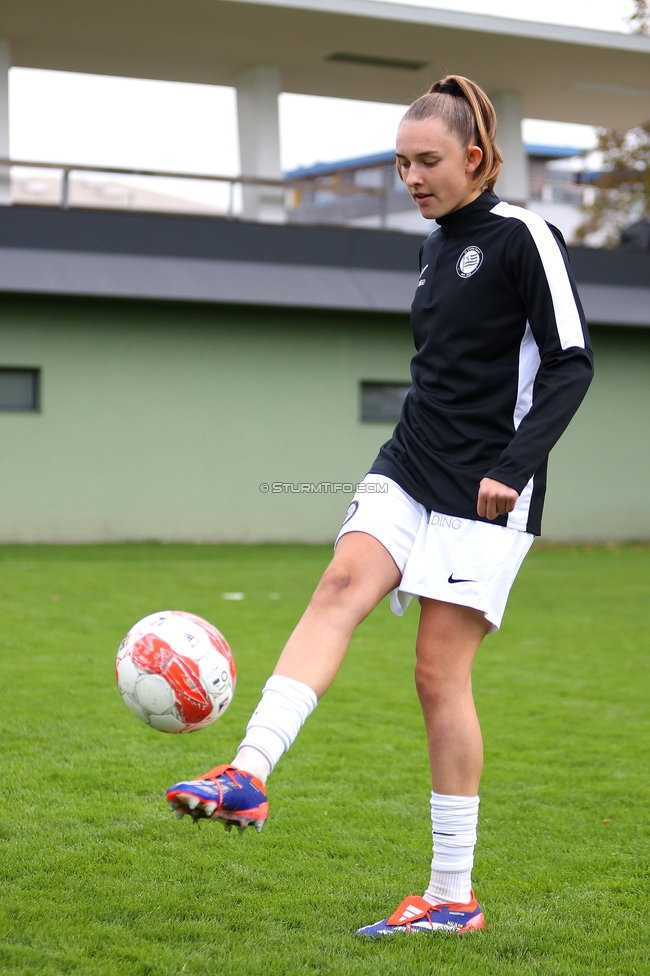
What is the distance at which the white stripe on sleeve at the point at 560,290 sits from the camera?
302 cm

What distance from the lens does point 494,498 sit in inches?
115

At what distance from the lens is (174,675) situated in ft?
10.5

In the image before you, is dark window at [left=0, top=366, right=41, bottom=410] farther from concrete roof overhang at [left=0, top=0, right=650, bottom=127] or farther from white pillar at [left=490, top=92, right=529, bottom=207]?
white pillar at [left=490, top=92, right=529, bottom=207]

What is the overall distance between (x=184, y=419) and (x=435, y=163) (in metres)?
15.1

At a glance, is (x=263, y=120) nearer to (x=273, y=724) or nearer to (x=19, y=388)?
(x=19, y=388)

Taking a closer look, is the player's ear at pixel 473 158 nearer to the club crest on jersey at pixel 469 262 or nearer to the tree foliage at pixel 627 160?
the club crest on jersey at pixel 469 262

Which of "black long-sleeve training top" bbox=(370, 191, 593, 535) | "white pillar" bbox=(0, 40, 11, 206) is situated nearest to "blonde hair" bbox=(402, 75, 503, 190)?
"black long-sleeve training top" bbox=(370, 191, 593, 535)

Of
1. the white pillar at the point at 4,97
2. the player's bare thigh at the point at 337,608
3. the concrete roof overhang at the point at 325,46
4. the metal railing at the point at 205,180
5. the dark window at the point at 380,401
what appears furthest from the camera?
the dark window at the point at 380,401

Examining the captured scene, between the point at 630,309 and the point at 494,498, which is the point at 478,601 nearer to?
the point at 494,498

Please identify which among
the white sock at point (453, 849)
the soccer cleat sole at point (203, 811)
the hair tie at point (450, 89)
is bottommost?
the white sock at point (453, 849)

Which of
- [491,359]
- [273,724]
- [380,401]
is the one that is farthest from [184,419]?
[273,724]

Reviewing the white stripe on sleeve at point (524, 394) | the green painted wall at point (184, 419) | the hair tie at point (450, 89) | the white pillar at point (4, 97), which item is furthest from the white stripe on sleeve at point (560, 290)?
the white pillar at point (4, 97)

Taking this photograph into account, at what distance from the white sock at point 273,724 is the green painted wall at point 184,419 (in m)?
15.1

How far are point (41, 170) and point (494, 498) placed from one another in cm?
1610
